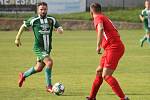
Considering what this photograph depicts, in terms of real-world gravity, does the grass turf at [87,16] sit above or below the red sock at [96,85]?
below

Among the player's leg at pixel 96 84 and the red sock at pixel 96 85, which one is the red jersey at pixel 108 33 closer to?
the player's leg at pixel 96 84

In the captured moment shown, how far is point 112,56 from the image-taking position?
1203cm

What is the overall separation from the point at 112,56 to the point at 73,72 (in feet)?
19.9

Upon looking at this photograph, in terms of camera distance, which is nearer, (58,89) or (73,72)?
(58,89)

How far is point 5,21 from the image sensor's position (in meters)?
45.1

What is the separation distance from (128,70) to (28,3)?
93.9 ft

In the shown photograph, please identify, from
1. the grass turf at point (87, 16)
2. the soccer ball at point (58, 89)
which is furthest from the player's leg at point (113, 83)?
the grass turf at point (87, 16)

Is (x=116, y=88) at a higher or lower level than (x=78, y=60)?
higher

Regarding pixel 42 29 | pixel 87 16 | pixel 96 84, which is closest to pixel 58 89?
pixel 96 84

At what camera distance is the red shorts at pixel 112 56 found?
12000mm

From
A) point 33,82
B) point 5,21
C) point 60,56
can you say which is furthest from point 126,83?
point 5,21

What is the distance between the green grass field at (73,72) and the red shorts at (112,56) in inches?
46.1

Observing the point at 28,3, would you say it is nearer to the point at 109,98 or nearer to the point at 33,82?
the point at 33,82

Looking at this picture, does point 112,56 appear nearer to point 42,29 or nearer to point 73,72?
point 42,29
